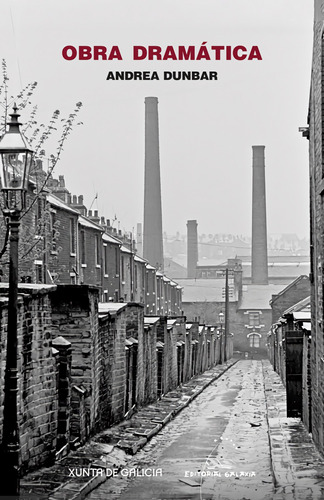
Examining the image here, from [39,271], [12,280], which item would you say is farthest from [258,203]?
[12,280]

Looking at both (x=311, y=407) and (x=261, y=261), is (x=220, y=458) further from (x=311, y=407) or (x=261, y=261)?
(x=261, y=261)

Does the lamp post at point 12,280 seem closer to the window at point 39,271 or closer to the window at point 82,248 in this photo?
the window at point 39,271

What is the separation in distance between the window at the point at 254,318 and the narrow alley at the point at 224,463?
5293 cm

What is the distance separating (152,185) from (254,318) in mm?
27435

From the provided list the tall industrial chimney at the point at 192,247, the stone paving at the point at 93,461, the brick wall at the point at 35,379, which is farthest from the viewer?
the tall industrial chimney at the point at 192,247

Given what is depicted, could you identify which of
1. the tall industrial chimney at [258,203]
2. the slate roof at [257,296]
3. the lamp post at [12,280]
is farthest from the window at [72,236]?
the slate roof at [257,296]

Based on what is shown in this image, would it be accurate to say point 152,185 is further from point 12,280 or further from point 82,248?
point 12,280

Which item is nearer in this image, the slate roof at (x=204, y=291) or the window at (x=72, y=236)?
the window at (x=72, y=236)

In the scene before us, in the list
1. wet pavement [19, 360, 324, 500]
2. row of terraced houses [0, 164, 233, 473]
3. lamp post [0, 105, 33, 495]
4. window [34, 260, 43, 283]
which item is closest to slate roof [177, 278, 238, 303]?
row of terraced houses [0, 164, 233, 473]

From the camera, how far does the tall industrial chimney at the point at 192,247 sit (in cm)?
8600

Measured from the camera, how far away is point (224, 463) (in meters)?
11.7

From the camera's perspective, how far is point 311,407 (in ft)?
45.0

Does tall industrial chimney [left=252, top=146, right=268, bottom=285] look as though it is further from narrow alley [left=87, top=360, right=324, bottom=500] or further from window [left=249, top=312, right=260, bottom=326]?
narrow alley [left=87, top=360, right=324, bottom=500]

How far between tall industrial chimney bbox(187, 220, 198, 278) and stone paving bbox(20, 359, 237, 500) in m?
67.8
